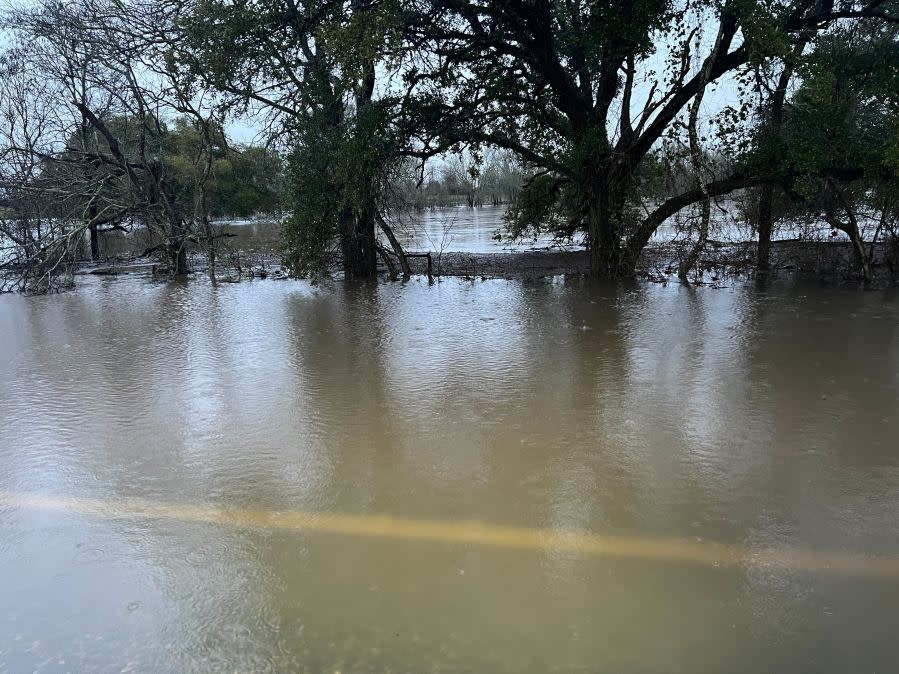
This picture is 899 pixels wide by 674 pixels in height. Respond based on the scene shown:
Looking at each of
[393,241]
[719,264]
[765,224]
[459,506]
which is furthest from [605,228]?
[459,506]

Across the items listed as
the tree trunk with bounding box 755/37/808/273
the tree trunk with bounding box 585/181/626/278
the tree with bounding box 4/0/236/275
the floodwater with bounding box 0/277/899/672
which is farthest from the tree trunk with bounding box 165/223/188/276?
the tree trunk with bounding box 755/37/808/273

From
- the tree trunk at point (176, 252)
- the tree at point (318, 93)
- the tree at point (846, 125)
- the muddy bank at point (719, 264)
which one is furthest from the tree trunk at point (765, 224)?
the tree trunk at point (176, 252)

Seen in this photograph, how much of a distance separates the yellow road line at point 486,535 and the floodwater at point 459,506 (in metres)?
0.02

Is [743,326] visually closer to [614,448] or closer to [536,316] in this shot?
[536,316]

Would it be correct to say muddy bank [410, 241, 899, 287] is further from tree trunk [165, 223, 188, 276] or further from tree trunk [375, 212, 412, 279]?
tree trunk [165, 223, 188, 276]

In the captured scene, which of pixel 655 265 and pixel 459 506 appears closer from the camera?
pixel 459 506

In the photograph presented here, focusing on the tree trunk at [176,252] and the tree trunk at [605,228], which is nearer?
the tree trunk at [605,228]

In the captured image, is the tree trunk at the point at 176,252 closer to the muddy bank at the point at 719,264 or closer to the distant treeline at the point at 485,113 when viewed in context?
the distant treeline at the point at 485,113

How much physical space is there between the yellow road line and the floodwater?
2cm

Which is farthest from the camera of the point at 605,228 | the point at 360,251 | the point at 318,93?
the point at 360,251

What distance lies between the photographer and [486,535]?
375 centimetres

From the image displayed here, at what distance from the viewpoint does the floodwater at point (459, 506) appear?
295cm

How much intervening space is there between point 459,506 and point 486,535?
15.6 inches

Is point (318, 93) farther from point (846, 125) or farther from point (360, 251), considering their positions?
point (846, 125)
